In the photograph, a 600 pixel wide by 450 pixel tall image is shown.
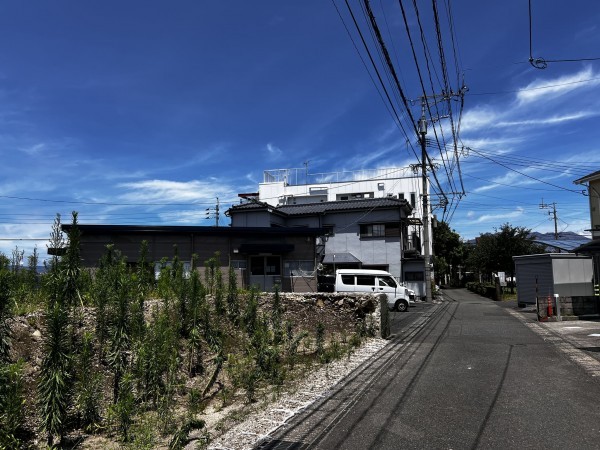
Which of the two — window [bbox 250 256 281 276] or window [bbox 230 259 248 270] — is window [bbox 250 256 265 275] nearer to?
window [bbox 250 256 281 276]

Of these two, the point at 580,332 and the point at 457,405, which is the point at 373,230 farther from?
the point at 457,405

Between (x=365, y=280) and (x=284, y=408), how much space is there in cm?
1712

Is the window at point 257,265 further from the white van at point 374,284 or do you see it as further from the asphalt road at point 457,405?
the asphalt road at point 457,405

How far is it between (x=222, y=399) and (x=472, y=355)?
5934 millimetres

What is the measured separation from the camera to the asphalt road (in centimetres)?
459

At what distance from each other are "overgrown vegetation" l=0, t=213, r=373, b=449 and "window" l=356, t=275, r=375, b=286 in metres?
12.9

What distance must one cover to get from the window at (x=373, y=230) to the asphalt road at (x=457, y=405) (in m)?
22.6

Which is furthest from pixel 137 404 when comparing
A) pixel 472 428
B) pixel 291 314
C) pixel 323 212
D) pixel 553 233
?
pixel 553 233

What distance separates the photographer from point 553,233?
60.6m

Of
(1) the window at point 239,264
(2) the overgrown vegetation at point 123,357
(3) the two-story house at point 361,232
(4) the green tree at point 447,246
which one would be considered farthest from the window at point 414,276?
(4) the green tree at point 447,246

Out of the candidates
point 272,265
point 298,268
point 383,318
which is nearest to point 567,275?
point 383,318

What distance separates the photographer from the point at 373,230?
108 ft

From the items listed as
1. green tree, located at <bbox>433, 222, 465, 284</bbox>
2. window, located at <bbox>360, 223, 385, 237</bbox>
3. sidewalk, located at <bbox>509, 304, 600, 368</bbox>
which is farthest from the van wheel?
green tree, located at <bbox>433, 222, 465, 284</bbox>

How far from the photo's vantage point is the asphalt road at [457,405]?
4.59 metres
